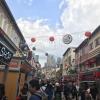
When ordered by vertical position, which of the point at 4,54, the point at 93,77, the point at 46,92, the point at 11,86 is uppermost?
the point at 93,77

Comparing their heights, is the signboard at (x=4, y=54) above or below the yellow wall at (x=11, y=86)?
above

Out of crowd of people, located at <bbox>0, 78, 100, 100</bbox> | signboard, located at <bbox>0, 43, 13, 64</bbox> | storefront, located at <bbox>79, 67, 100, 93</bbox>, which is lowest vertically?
crowd of people, located at <bbox>0, 78, 100, 100</bbox>

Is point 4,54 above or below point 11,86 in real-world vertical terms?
above

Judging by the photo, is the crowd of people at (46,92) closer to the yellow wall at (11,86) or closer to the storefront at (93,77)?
the yellow wall at (11,86)

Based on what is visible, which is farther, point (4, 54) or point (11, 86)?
point (11, 86)

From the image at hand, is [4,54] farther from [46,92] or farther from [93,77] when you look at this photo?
[93,77]

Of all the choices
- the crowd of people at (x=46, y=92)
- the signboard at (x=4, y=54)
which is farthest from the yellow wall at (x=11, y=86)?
the signboard at (x=4, y=54)

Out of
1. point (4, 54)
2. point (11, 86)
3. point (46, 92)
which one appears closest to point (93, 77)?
point (46, 92)

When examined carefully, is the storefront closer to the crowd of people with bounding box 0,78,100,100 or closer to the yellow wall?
the crowd of people with bounding box 0,78,100,100

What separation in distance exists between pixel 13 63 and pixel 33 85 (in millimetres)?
10689

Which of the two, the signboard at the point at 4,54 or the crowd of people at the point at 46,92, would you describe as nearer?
the crowd of people at the point at 46,92

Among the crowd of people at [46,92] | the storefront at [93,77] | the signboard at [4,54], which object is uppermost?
the storefront at [93,77]

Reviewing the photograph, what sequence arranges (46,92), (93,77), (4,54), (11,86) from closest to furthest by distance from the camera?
1. (4,54)
2. (11,86)
3. (46,92)
4. (93,77)

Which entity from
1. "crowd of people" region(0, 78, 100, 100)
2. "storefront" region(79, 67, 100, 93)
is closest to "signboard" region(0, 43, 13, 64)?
"crowd of people" region(0, 78, 100, 100)
